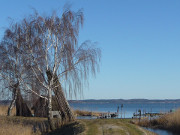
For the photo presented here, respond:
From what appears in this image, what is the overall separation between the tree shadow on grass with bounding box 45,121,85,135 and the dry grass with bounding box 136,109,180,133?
6.74m

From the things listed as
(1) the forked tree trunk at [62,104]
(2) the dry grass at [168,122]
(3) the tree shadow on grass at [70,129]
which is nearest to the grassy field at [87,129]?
(3) the tree shadow on grass at [70,129]

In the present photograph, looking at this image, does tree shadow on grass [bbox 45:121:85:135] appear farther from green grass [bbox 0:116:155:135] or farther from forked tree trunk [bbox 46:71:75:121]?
forked tree trunk [bbox 46:71:75:121]

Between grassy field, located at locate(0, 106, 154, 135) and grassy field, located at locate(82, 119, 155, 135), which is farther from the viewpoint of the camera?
grassy field, located at locate(0, 106, 154, 135)

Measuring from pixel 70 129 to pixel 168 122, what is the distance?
7716mm

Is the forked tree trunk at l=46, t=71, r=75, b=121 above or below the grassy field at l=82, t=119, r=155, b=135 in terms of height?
above

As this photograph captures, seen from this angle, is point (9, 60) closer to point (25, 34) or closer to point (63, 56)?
point (25, 34)

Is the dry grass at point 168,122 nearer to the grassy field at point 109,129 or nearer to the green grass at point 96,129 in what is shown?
the green grass at point 96,129

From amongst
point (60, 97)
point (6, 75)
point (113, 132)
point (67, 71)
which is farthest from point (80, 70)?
point (6, 75)

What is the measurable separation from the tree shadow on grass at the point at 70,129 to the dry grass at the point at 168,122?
6737 millimetres

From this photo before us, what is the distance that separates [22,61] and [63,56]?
2.85 metres

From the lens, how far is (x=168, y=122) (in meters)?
21.2

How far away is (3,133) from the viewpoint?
1628cm

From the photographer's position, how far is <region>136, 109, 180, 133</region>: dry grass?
1980 centimetres

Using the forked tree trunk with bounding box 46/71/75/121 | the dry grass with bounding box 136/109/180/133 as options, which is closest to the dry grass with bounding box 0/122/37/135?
the forked tree trunk with bounding box 46/71/75/121
